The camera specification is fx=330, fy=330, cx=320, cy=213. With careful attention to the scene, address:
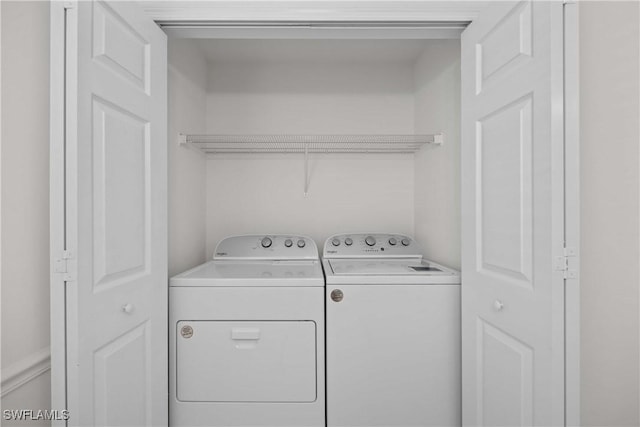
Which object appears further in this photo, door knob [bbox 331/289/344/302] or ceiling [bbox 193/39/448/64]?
ceiling [bbox 193/39/448/64]

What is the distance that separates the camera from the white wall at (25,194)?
1009 millimetres

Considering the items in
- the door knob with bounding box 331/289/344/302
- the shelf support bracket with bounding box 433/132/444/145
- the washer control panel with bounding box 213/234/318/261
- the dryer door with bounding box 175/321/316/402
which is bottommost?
the dryer door with bounding box 175/321/316/402

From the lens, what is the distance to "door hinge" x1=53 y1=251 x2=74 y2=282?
950 millimetres

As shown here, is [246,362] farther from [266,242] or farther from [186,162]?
[186,162]

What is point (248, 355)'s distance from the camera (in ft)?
5.03

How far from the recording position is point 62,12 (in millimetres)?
946

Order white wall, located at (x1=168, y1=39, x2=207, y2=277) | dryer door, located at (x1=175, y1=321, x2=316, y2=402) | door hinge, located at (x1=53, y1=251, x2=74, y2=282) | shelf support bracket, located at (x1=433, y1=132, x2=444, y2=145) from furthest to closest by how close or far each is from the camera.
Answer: shelf support bracket, located at (x1=433, y1=132, x2=444, y2=145) < white wall, located at (x1=168, y1=39, x2=207, y2=277) < dryer door, located at (x1=175, y1=321, x2=316, y2=402) < door hinge, located at (x1=53, y1=251, x2=74, y2=282)

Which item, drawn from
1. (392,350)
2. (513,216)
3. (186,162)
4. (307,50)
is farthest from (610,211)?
(186,162)

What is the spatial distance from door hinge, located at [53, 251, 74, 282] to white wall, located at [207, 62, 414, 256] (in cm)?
A: 145

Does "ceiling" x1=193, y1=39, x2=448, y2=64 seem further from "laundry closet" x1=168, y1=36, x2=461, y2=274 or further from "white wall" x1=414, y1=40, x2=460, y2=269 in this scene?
"white wall" x1=414, y1=40, x2=460, y2=269

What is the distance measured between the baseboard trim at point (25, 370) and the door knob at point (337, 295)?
107 cm

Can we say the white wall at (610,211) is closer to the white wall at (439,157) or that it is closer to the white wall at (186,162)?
the white wall at (439,157)

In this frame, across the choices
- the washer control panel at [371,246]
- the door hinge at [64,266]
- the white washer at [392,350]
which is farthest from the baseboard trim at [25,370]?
the washer control panel at [371,246]

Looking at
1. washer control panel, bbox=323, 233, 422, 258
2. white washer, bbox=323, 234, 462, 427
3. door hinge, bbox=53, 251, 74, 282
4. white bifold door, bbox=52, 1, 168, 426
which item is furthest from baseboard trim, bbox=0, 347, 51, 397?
washer control panel, bbox=323, 233, 422, 258
